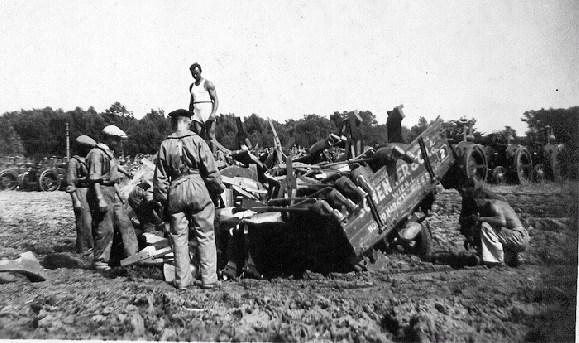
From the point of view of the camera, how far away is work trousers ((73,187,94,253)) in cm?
686

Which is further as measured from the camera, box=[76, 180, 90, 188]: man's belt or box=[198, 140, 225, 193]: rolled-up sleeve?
box=[76, 180, 90, 188]: man's belt

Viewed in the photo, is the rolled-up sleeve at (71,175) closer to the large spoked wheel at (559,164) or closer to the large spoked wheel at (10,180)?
the large spoked wheel at (559,164)

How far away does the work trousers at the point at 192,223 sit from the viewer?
204 inches

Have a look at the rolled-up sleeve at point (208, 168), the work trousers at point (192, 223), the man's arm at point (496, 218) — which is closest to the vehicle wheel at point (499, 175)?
the man's arm at point (496, 218)

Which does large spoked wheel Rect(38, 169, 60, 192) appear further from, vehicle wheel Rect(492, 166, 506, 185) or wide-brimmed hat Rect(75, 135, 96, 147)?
vehicle wheel Rect(492, 166, 506, 185)

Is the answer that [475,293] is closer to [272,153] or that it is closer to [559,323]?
[559,323]

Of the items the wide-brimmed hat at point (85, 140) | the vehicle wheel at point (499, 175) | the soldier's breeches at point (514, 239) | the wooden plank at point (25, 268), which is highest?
the wide-brimmed hat at point (85, 140)

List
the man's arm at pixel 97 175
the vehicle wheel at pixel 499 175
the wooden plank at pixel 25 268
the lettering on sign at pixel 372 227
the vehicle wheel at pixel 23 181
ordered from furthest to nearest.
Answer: the vehicle wheel at pixel 23 181
the vehicle wheel at pixel 499 175
the man's arm at pixel 97 175
the wooden plank at pixel 25 268
the lettering on sign at pixel 372 227

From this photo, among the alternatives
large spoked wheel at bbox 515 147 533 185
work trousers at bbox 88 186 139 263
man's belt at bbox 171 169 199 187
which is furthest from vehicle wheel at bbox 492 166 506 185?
work trousers at bbox 88 186 139 263

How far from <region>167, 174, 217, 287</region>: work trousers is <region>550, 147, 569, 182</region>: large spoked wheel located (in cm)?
419

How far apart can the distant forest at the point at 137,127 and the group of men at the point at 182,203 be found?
1.28 ft

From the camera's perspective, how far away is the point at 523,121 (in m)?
6.02

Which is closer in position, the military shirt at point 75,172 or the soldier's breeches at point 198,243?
the soldier's breeches at point 198,243

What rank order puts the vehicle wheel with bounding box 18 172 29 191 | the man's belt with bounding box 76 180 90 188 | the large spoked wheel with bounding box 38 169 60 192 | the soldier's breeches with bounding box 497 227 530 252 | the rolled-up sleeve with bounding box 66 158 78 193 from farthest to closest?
the large spoked wheel with bounding box 38 169 60 192
the vehicle wheel with bounding box 18 172 29 191
the man's belt with bounding box 76 180 90 188
the rolled-up sleeve with bounding box 66 158 78 193
the soldier's breeches with bounding box 497 227 530 252
